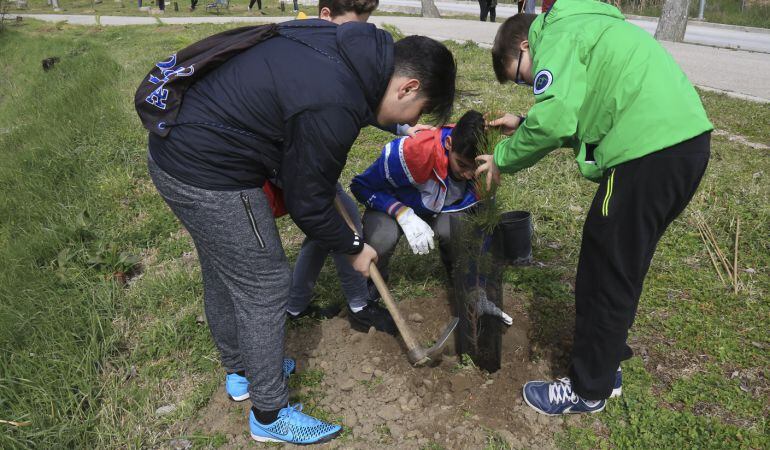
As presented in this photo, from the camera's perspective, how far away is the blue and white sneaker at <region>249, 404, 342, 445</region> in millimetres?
2135

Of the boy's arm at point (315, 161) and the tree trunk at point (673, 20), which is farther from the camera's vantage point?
the tree trunk at point (673, 20)

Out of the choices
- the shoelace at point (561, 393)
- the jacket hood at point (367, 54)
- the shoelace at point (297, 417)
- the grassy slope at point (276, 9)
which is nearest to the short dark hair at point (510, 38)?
the jacket hood at point (367, 54)

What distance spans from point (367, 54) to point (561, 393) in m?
1.50

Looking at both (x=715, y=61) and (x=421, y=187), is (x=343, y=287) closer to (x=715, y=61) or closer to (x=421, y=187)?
(x=421, y=187)

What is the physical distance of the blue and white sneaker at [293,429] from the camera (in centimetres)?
213

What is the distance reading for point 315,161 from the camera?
1.58 m

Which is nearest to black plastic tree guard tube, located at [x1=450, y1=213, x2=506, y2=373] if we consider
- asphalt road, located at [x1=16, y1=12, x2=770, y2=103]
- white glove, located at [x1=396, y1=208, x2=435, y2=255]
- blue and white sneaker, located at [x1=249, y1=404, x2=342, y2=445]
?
white glove, located at [x1=396, y1=208, x2=435, y2=255]

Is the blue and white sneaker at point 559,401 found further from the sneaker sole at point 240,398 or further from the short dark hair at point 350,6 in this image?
the short dark hair at point 350,6

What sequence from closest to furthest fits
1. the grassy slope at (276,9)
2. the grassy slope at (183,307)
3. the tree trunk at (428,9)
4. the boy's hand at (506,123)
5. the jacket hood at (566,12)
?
the jacket hood at (566,12) < the grassy slope at (183,307) < the boy's hand at (506,123) < the grassy slope at (276,9) < the tree trunk at (428,9)

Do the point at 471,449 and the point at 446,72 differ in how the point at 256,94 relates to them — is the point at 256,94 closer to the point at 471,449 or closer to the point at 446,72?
the point at 446,72

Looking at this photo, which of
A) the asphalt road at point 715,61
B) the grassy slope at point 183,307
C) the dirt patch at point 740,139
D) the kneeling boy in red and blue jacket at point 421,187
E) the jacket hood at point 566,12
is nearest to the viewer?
the jacket hood at point 566,12

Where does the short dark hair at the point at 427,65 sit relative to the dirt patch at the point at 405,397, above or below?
above

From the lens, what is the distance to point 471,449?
7.02 feet

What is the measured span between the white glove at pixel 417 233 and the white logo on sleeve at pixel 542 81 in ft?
3.19
